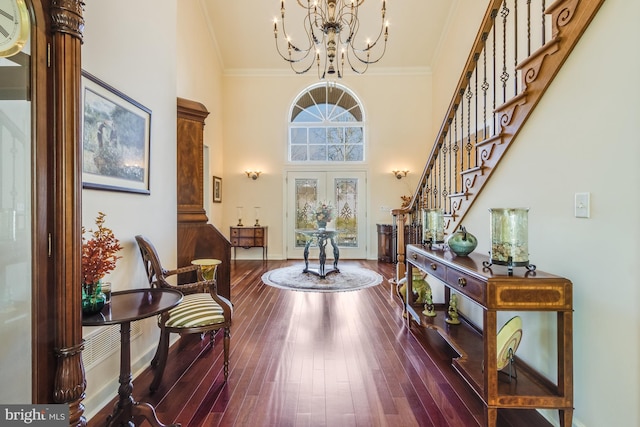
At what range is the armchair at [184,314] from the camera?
2.03 metres

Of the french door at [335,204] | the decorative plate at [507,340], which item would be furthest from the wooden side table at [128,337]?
the french door at [335,204]

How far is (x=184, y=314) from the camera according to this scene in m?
2.07

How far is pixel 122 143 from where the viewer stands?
6.88ft

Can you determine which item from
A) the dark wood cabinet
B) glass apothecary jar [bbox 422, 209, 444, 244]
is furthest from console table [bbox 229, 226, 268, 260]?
glass apothecary jar [bbox 422, 209, 444, 244]

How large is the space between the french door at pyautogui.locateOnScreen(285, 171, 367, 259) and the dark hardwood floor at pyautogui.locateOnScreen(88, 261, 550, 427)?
400 centimetres

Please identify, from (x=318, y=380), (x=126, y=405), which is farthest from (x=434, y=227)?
(x=126, y=405)

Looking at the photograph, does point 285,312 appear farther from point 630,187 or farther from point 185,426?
point 630,187

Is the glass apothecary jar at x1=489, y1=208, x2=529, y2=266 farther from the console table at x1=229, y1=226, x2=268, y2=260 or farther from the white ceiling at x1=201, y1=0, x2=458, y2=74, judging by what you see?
the white ceiling at x1=201, y1=0, x2=458, y2=74

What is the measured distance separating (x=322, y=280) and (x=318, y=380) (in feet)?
9.43

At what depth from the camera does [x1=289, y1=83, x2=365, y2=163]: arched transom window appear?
7.44m

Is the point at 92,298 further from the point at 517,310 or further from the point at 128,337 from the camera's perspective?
the point at 517,310

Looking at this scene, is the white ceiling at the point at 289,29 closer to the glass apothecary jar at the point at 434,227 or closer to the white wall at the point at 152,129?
the white wall at the point at 152,129

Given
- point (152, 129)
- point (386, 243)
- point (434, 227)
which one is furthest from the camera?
point (386, 243)

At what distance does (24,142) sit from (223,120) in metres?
6.75
